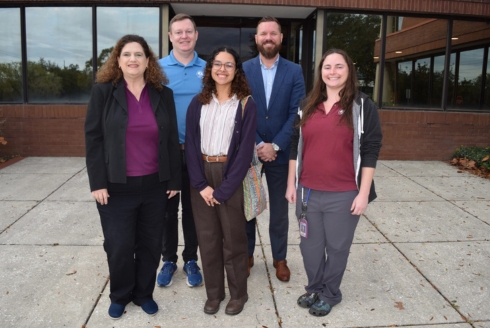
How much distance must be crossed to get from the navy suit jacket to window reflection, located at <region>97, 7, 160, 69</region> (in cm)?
526

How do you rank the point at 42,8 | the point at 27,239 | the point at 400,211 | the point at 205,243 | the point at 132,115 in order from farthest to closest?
the point at 42,8
the point at 400,211
the point at 27,239
the point at 205,243
the point at 132,115

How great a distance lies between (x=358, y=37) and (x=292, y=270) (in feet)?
20.1

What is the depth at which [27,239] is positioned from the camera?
14.9 feet

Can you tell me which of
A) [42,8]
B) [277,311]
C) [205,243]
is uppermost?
[42,8]

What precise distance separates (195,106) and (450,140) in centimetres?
707

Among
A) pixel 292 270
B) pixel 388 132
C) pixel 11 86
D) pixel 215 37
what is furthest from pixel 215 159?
pixel 215 37

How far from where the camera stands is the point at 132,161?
295 centimetres

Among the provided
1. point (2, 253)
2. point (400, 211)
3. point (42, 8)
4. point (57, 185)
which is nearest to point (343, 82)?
point (400, 211)

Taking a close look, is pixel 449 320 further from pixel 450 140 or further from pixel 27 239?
pixel 450 140

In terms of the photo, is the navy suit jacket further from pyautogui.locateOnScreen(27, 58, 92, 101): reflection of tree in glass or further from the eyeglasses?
pyautogui.locateOnScreen(27, 58, 92, 101): reflection of tree in glass

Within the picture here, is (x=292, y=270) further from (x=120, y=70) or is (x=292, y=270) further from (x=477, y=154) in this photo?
(x=477, y=154)

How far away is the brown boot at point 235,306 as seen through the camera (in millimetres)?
3186

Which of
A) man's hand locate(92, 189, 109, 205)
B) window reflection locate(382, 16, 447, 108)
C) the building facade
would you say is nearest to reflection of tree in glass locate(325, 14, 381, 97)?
the building facade

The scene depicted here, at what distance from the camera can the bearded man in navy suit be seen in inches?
139
